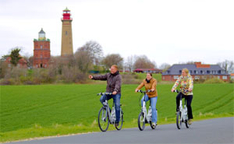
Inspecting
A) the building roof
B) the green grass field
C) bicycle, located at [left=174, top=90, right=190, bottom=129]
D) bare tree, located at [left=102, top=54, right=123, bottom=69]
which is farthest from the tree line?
bicycle, located at [left=174, top=90, right=190, bottom=129]

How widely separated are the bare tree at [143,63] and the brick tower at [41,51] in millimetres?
40562

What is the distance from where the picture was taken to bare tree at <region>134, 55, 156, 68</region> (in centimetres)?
16450

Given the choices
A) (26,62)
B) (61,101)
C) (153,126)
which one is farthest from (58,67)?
(153,126)

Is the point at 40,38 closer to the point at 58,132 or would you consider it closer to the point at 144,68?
the point at 144,68

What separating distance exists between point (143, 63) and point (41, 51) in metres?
46.4

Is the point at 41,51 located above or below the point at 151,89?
above

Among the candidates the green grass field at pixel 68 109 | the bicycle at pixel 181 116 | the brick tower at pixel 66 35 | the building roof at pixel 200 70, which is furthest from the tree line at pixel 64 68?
the bicycle at pixel 181 116

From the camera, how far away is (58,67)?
97.5 meters

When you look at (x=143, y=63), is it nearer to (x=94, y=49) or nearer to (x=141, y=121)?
(x=94, y=49)

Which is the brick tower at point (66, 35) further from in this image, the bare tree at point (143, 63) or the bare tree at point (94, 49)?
the bare tree at point (143, 63)

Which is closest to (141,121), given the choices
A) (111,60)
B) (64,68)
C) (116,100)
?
(116,100)

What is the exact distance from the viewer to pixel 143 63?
545 feet

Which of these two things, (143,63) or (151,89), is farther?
(143,63)

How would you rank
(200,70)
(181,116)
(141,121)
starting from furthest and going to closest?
1. (200,70)
2. (181,116)
3. (141,121)
